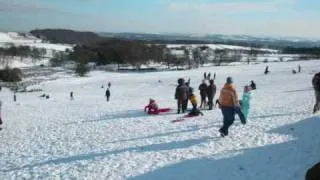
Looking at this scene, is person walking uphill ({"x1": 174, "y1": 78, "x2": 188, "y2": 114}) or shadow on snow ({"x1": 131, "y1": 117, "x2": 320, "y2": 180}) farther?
person walking uphill ({"x1": 174, "y1": 78, "x2": 188, "y2": 114})

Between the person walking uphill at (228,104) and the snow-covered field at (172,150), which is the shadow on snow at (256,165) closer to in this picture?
the snow-covered field at (172,150)

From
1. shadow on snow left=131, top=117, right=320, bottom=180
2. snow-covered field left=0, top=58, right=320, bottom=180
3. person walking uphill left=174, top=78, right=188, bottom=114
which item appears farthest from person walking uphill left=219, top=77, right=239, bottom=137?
person walking uphill left=174, top=78, right=188, bottom=114

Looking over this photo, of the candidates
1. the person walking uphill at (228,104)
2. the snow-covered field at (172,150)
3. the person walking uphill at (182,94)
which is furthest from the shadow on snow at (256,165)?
the person walking uphill at (182,94)

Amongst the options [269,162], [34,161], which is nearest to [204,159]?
[269,162]

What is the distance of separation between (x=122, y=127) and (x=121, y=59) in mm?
137046

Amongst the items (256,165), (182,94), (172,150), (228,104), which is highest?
(228,104)

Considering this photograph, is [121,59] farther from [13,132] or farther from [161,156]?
[161,156]

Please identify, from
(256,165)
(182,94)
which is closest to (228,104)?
(256,165)

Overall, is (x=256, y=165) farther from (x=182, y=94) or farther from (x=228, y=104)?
(x=182, y=94)

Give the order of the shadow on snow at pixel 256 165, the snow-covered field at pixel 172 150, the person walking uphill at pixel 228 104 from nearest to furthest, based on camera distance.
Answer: the shadow on snow at pixel 256 165 → the snow-covered field at pixel 172 150 → the person walking uphill at pixel 228 104

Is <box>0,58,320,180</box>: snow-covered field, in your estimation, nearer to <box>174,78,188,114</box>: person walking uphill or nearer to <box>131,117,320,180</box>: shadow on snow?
<box>131,117,320,180</box>: shadow on snow

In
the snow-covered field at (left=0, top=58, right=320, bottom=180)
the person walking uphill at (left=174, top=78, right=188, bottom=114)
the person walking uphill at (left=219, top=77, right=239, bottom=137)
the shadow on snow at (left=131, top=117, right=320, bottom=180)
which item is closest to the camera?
the shadow on snow at (left=131, top=117, right=320, bottom=180)

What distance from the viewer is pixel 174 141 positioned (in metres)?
16.2

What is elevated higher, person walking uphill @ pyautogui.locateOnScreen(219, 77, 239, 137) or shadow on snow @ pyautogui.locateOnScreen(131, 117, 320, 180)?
person walking uphill @ pyautogui.locateOnScreen(219, 77, 239, 137)
